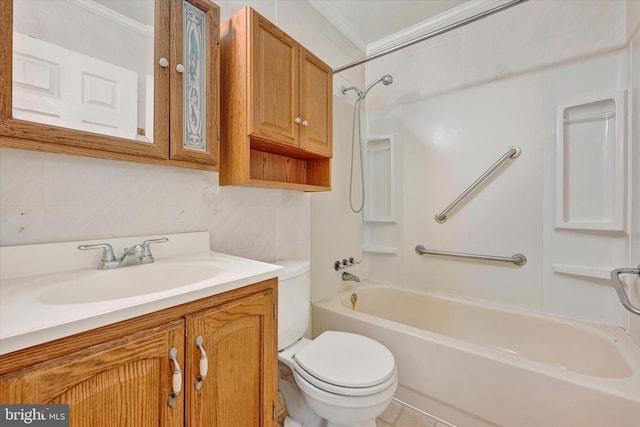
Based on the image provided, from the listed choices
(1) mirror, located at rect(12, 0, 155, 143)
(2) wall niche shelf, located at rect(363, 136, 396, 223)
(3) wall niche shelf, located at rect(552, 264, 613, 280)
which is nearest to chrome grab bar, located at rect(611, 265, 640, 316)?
(3) wall niche shelf, located at rect(552, 264, 613, 280)

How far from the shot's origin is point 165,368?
24.2 inches

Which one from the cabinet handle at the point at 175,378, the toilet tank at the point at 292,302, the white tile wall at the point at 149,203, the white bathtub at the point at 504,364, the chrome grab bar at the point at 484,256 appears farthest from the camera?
the chrome grab bar at the point at 484,256

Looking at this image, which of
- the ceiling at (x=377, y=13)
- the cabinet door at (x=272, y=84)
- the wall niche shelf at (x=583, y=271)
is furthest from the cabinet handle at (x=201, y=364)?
the ceiling at (x=377, y=13)

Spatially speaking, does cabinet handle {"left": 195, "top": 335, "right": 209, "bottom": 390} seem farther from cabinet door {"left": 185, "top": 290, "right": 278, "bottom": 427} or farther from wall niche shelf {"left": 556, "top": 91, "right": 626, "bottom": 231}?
wall niche shelf {"left": 556, "top": 91, "right": 626, "bottom": 231}

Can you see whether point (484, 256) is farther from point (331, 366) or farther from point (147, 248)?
point (147, 248)

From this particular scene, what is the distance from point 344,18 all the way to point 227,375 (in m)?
2.29

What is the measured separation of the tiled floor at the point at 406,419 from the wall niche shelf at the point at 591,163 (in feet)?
4.32

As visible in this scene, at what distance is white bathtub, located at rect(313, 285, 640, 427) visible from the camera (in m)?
1.01

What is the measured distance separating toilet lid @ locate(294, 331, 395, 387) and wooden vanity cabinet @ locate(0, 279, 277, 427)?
0.77 feet

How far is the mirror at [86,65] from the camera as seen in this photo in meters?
0.69

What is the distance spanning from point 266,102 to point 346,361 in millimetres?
1188

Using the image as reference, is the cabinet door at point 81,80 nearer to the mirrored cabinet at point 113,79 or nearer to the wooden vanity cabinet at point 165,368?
the mirrored cabinet at point 113,79

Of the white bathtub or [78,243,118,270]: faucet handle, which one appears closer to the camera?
[78,243,118,270]: faucet handle

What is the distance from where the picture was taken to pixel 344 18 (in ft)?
6.35
